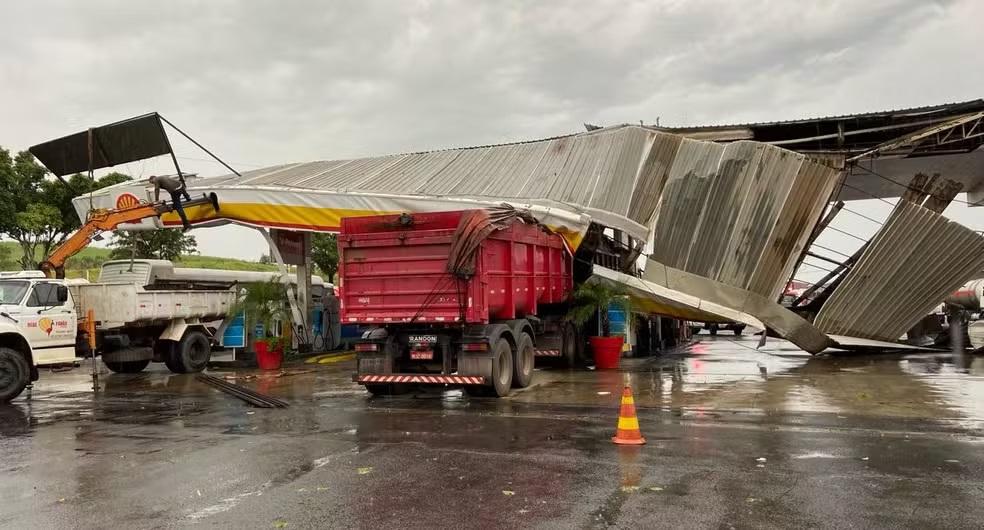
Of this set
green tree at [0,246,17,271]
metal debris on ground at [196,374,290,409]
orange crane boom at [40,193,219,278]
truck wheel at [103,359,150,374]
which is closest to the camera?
metal debris on ground at [196,374,290,409]

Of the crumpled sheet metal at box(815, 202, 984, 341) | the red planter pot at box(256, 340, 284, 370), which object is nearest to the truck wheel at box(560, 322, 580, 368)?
the crumpled sheet metal at box(815, 202, 984, 341)

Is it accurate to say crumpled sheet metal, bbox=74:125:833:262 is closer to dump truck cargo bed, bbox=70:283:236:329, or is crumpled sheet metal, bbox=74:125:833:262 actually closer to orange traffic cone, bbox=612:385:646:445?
dump truck cargo bed, bbox=70:283:236:329

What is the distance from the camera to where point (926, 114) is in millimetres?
17828

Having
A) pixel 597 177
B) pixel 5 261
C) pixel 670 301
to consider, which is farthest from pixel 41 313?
pixel 5 261

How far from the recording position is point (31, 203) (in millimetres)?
26062

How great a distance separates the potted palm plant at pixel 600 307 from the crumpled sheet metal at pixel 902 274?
5.00m

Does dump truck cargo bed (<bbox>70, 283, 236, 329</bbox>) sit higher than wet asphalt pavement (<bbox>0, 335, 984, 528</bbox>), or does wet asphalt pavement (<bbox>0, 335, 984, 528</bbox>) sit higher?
dump truck cargo bed (<bbox>70, 283, 236, 329</bbox>)

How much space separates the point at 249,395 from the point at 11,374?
170 inches

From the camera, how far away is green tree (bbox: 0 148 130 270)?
25.1m

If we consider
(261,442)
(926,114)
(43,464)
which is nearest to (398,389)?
(261,442)

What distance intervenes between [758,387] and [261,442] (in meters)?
8.35

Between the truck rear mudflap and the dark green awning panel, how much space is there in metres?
10.7

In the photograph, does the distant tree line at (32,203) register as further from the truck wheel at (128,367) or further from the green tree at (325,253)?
the green tree at (325,253)

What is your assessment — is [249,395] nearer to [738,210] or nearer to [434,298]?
[434,298]
